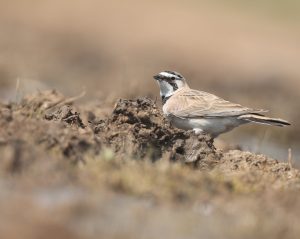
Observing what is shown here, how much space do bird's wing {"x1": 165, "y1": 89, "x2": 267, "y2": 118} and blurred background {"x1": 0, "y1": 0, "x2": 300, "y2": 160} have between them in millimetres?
2226

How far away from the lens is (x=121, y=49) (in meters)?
27.4

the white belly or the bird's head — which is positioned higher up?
the bird's head

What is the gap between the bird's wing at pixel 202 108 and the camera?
39.8ft

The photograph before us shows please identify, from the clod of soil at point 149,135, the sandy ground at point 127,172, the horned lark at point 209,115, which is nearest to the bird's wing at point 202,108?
the horned lark at point 209,115

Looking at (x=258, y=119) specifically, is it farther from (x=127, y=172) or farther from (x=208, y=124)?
(x=127, y=172)

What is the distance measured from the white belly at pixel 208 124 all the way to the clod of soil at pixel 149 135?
1.27 meters

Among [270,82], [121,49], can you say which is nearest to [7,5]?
[121,49]

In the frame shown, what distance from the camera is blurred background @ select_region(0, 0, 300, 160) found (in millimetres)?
18531

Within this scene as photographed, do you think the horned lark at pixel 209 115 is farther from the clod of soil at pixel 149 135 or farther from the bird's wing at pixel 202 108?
the clod of soil at pixel 149 135

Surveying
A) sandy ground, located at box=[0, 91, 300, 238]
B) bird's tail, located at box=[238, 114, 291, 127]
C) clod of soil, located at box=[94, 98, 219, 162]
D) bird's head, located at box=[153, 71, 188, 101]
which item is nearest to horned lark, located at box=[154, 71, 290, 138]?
bird's tail, located at box=[238, 114, 291, 127]

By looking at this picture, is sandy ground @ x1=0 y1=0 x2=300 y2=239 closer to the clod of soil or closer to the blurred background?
the clod of soil

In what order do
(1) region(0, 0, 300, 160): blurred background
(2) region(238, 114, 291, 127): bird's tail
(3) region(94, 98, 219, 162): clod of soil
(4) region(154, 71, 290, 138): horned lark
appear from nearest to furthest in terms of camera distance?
(3) region(94, 98, 219, 162): clod of soil, (2) region(238, 114, 291, 127): bird's tail, (4) region(154, 71, 290, 138): horned lark, (1) region(0, 0, 300, 160): blurred background

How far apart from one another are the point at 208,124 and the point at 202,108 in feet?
0.83

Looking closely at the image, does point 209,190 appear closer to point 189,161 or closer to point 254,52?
point 189,161
